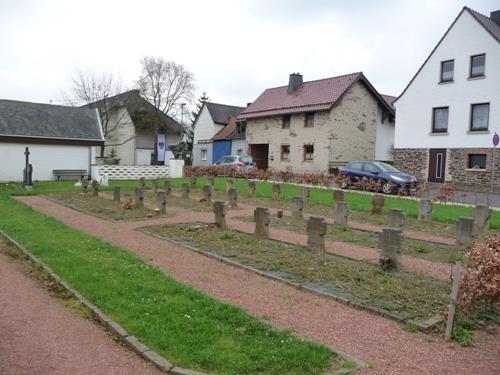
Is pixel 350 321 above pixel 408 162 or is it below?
below

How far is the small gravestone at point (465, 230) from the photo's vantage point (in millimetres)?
9477

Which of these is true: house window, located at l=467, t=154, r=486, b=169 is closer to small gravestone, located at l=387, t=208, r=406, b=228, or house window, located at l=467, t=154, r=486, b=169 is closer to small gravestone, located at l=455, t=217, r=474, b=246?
small gravestone, located at l=387, t=208, r=406, b=228

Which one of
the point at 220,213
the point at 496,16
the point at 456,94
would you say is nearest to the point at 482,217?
the point at 220,213

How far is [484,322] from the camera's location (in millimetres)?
5410

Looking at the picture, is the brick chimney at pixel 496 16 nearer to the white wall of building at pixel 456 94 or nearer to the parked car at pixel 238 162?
the white wall of building at pixel 456 94

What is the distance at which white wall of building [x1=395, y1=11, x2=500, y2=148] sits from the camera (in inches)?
1023

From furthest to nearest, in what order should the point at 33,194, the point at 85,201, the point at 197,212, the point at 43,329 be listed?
the point at 33,194 < the point at 85,201 < the point at 197,212 < the point at 43,329

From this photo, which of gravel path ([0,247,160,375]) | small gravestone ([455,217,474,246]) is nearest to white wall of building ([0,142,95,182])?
gravel path ([0,247,160,375])

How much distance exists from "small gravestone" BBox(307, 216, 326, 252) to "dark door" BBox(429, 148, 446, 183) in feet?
73.7

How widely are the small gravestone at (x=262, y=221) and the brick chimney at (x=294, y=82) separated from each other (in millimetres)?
29346

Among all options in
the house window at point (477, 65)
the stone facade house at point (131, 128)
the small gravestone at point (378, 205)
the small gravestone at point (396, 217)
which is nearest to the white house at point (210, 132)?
the stone facade house at point (131, 128)

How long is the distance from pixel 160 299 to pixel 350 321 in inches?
89.8

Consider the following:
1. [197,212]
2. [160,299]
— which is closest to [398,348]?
[160,299]

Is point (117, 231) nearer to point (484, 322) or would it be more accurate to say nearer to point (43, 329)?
point (43, 329)
